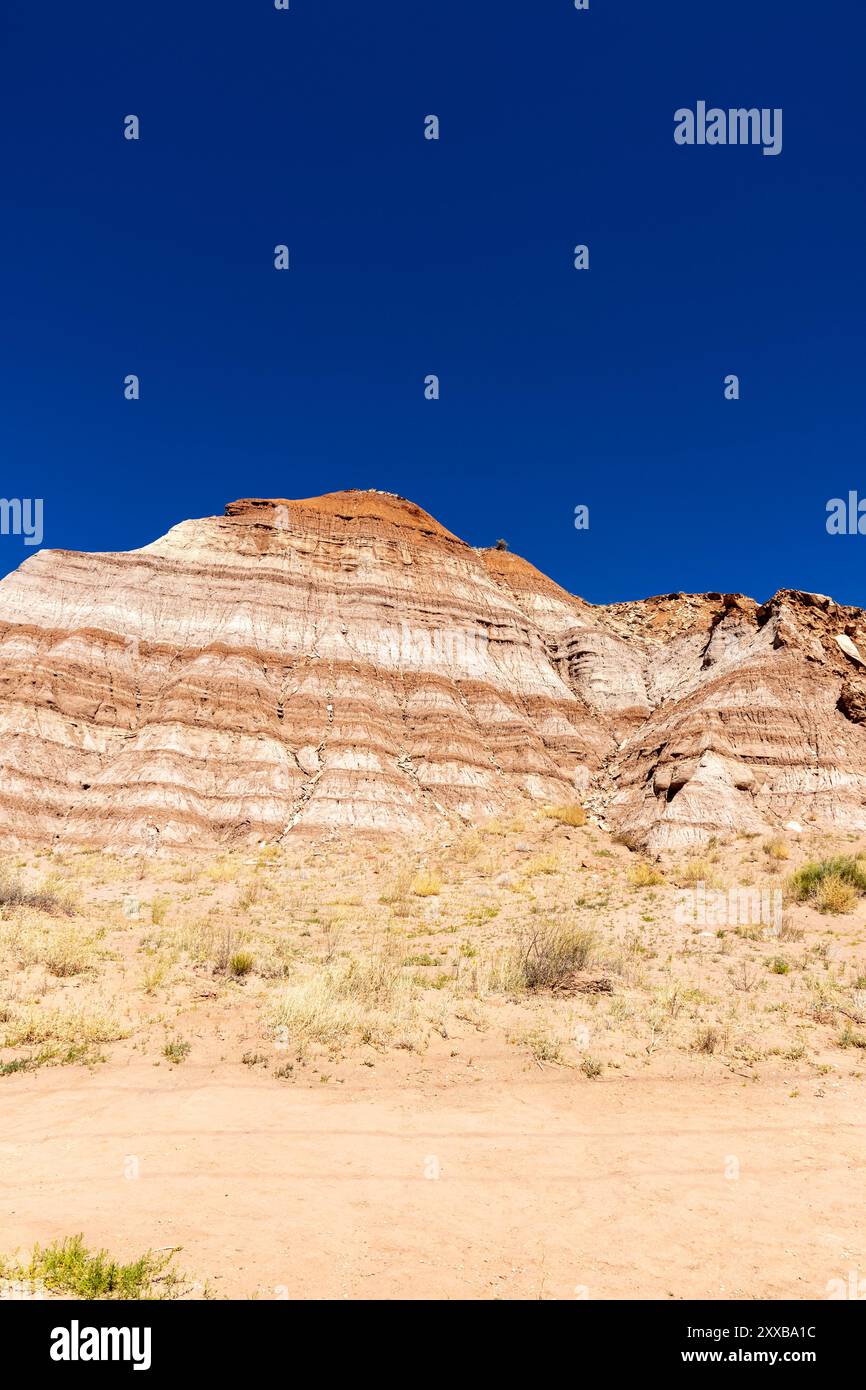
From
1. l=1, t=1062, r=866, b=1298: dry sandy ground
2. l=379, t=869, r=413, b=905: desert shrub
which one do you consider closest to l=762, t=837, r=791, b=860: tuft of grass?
l=379, t=869, r=413, b=905: desert shrub

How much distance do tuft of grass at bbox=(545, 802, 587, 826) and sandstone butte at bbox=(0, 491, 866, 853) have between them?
1569mm

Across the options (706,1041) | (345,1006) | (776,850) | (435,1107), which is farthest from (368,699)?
(435,1107)

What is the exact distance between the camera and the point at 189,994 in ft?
35.7

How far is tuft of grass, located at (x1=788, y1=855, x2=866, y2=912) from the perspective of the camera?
59.5 ft

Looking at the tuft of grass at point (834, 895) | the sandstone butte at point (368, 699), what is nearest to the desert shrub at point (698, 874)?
the tuft of grass at point (834, 895)

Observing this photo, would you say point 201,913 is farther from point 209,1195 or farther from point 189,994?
point 209,1195

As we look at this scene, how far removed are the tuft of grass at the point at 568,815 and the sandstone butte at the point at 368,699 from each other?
5.15ft

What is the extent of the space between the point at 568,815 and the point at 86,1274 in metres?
29.1

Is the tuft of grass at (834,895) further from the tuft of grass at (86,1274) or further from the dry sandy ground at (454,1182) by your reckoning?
the tuft of grass at (86,1274)

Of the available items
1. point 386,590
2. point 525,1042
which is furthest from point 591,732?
point 525,1042

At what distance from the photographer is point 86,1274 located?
14.1ft

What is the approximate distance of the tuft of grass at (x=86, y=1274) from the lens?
4.19 metres

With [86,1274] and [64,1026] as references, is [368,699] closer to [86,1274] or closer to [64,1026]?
[64,1026]

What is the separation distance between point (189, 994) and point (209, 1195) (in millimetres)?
5630
